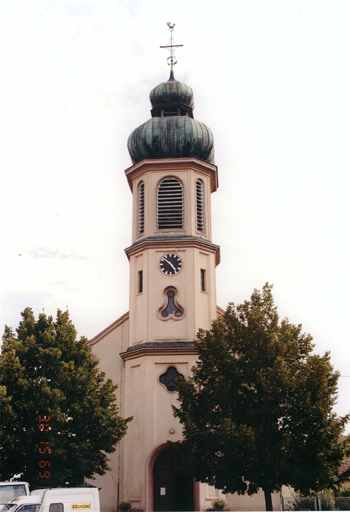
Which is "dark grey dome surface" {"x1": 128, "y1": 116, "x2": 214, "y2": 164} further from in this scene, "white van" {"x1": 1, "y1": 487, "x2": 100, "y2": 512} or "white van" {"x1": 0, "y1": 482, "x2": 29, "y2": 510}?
"white van" {"x1": 1, "y1": 487, "x2": 100, "y2": 512}

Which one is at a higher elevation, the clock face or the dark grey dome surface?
the dark grey dome surface

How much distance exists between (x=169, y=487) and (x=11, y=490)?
28.9ft

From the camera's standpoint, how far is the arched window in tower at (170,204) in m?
32.8

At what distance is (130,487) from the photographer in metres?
28.0

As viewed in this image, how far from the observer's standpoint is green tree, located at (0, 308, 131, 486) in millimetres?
23516

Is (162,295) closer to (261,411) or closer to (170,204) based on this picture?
(170,204)

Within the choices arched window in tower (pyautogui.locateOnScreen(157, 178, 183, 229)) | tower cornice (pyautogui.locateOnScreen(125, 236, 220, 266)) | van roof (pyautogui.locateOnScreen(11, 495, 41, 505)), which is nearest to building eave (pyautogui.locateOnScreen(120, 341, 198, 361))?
tower cornice (pyautogui.locateOnScreen(125, 236, 220, 266))

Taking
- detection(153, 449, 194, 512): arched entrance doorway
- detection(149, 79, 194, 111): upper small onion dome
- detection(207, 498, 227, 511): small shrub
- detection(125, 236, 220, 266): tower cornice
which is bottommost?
detection(207, 498, 227, 511): small shrub

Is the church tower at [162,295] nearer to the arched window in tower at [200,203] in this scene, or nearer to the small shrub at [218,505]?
the arched window in tower at [200,203]

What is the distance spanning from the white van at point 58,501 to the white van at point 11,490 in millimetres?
1720

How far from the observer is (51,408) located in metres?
24.0

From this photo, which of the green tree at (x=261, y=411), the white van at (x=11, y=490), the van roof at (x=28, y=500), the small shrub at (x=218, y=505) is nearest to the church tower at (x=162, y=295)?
the small shrub at (x=218, y=505)

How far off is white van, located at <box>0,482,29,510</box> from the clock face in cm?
1316

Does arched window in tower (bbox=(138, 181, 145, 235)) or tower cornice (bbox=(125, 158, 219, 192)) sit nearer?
arched window in tower (bbox=(138, 181, 145, 235))
